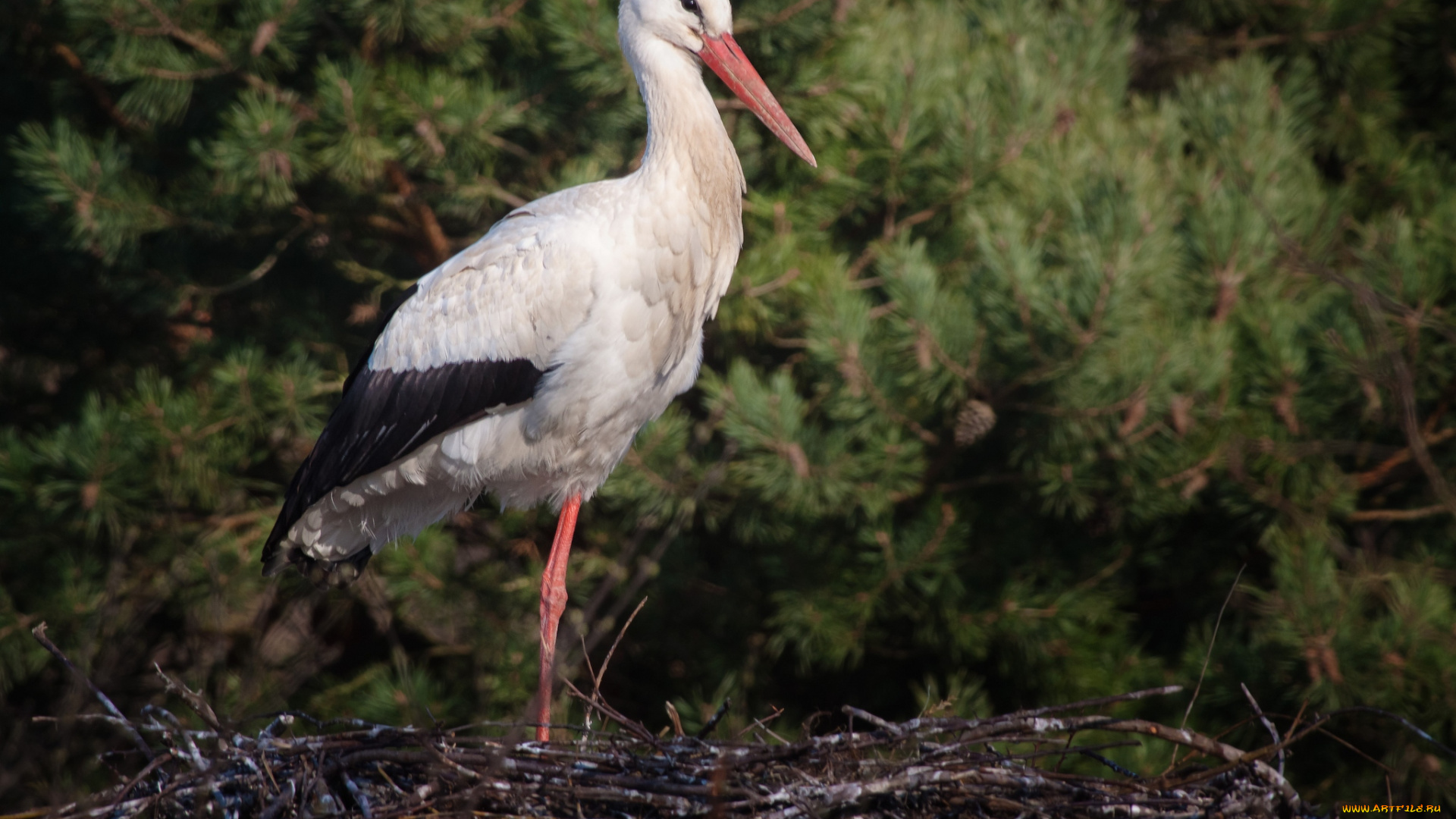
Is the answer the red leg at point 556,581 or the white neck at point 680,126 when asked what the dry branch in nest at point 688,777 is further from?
the white neck at point 680,126

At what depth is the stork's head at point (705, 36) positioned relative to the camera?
3160 mm

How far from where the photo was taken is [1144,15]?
604 centimetres

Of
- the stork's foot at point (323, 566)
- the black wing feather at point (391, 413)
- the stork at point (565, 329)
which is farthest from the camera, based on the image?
the stork's foot at point (323, 566)

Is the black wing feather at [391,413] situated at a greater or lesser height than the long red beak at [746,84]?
lesser

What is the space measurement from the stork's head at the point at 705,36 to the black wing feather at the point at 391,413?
0.89 meters

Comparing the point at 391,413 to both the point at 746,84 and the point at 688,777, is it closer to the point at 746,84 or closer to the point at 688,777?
the point at 746,84

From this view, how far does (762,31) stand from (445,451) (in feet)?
6.97

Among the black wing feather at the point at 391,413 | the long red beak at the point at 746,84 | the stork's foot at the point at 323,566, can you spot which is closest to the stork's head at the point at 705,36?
the long red beak at the point at 746,84

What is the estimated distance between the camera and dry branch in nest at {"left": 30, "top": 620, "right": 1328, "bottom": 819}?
2.28 m

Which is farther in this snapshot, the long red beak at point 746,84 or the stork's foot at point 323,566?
the stork's foot at point 323,566

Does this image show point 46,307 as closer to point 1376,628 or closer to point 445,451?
point 445,451

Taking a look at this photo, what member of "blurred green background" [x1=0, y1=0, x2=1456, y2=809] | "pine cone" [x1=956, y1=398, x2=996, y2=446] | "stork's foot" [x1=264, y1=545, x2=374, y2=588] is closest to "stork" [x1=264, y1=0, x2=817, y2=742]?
"stork's foot" [x1=264, y1=545, x2=374, y2=588]

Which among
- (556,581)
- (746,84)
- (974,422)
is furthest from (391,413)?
(974,422)

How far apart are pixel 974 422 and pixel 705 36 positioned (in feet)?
5.41
